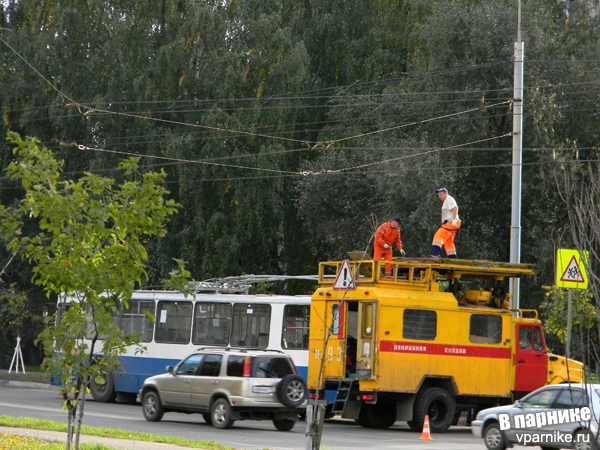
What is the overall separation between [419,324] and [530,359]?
288 cm

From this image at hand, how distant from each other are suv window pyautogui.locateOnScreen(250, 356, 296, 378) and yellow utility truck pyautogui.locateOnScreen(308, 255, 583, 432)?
76 centimetres

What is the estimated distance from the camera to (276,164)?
3080cm

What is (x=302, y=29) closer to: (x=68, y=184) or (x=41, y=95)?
(x=41, y=95)

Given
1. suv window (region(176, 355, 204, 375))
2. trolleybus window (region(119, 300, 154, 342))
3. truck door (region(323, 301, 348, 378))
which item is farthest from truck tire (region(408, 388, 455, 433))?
trolleybus window (region(119, 300, 154, 342))

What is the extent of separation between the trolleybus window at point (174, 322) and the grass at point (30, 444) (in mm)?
10078

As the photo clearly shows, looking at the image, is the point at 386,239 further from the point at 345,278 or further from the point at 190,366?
the point at 345,278

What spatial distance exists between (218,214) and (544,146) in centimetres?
1133

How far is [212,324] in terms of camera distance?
2233 cm

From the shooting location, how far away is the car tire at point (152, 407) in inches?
708

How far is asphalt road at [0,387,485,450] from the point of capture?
14.6 metres

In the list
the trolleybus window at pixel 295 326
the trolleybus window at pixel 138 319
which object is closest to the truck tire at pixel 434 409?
the trolleybus window at pixel 295 326

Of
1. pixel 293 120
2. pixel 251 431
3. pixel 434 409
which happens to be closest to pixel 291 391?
pixel 251 431

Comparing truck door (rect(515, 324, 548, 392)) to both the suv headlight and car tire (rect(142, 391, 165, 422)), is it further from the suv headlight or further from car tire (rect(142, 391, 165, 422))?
car tire (rect(142, 391, 165, 422))

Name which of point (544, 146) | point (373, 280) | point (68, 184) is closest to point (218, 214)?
point (544, 146)
